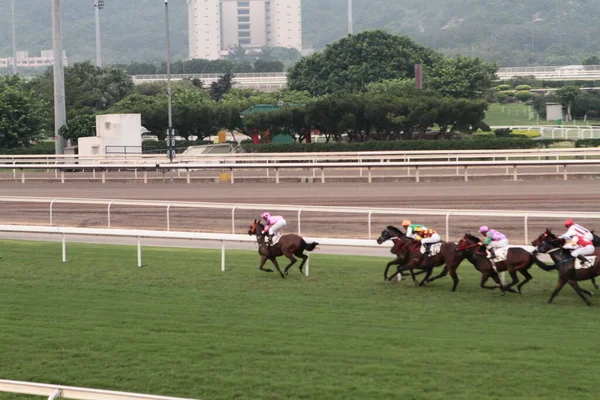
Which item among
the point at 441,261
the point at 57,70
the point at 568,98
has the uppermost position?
the point at 57,70

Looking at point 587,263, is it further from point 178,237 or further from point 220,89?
point 220,89

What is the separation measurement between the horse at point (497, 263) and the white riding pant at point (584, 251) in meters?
0.67

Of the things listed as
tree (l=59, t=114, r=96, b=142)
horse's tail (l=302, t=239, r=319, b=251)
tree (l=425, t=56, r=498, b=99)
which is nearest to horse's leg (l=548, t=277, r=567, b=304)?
horse's tail (l=302, t=239, r=319, b=251)

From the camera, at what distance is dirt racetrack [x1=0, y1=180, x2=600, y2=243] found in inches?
720

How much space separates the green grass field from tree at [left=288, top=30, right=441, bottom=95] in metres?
55.5

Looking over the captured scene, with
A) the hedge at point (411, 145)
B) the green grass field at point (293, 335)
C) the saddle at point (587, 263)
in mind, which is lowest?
the green grass field at point (293, 335)

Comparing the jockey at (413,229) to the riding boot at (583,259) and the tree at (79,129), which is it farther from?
the tree at (79,129)

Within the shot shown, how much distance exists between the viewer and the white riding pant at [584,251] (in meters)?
10.6

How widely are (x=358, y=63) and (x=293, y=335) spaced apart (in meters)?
61.8

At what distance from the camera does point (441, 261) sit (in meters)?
11.9

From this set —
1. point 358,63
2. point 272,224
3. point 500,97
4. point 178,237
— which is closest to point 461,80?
point 358,63

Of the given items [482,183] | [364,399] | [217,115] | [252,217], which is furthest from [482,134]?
[364,399]

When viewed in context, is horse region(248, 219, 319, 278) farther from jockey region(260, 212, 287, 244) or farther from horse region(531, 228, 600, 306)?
horse region(531, 228, 600, 306)

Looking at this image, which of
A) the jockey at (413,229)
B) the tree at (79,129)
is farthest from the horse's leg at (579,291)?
the tree at (79,129)
